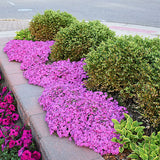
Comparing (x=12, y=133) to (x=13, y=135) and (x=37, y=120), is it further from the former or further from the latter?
(x=37, y=120)

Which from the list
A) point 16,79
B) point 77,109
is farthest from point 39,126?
point 16,79

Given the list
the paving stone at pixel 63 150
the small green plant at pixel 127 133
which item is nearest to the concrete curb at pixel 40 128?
the paving stone at pixel 63 150

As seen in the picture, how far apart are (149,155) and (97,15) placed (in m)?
11.3

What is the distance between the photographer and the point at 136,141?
2.49 metres

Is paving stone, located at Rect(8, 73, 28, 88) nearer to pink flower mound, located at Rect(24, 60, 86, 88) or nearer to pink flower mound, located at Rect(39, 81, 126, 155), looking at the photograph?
pink flower mound, located at Rect(24, 60, 86, 88)

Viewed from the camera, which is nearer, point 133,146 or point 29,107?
point 133,146

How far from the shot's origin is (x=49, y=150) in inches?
95.1

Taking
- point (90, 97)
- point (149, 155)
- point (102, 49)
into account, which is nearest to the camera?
point (149, 155)

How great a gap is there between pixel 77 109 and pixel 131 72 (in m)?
0.90

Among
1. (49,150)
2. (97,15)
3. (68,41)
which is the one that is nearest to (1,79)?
(68,41)

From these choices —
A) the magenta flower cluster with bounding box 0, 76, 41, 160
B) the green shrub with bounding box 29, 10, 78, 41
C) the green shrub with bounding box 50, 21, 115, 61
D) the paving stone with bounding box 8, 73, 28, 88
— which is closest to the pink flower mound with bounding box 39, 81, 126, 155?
the magenta flower cluster with bounding box 0, 76, 41, 160

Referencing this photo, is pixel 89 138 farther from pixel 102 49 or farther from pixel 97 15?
pixel 97 15

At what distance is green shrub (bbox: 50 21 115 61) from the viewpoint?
410 centimetres

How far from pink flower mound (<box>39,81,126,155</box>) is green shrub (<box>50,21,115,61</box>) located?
109cm
